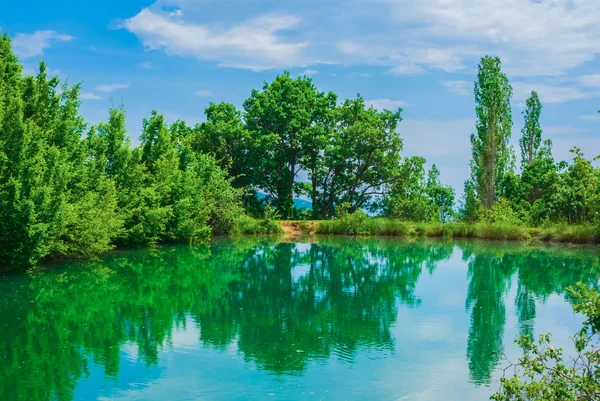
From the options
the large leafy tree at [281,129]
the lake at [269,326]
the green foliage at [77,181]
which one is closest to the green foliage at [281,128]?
the large leafy tree at [281,129]

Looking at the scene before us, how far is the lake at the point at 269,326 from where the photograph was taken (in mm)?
8492

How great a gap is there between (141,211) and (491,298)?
15177 mm

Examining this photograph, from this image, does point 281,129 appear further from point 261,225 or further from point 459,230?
point 459,230

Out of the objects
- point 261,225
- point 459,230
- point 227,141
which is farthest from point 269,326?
point 227,141

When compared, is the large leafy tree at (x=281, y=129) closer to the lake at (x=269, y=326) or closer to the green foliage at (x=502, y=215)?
the green foliage at (x=502, y=215)

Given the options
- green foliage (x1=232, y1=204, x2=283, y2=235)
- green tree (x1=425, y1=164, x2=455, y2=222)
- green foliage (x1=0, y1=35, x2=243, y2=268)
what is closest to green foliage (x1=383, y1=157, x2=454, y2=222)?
green tree (x1=425, y1=164, x2=455, y2=222)

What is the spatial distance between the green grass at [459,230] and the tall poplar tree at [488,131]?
21.0 feet

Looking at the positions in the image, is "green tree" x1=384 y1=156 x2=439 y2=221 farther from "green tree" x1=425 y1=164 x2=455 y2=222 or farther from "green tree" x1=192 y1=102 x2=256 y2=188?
"green tree" x1=192 y1=102 x2=256 y2=188

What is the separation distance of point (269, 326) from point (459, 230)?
1096 inches

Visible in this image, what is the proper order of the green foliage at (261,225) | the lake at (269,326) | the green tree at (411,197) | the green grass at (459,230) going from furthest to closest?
1. the green tree at (411,197)
2. the green foliage at (261,225)
3. the green grass at (459,230)
4. the lake at (269,326)

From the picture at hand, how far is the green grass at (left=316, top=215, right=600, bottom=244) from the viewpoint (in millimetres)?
33531

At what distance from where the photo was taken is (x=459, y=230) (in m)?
37.9

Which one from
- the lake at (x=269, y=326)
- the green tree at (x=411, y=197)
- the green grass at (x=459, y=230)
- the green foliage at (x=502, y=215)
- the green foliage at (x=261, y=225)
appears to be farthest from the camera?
the green tree at (x=411, y=197)

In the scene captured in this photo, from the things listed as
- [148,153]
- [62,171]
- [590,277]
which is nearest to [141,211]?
[148,153]
